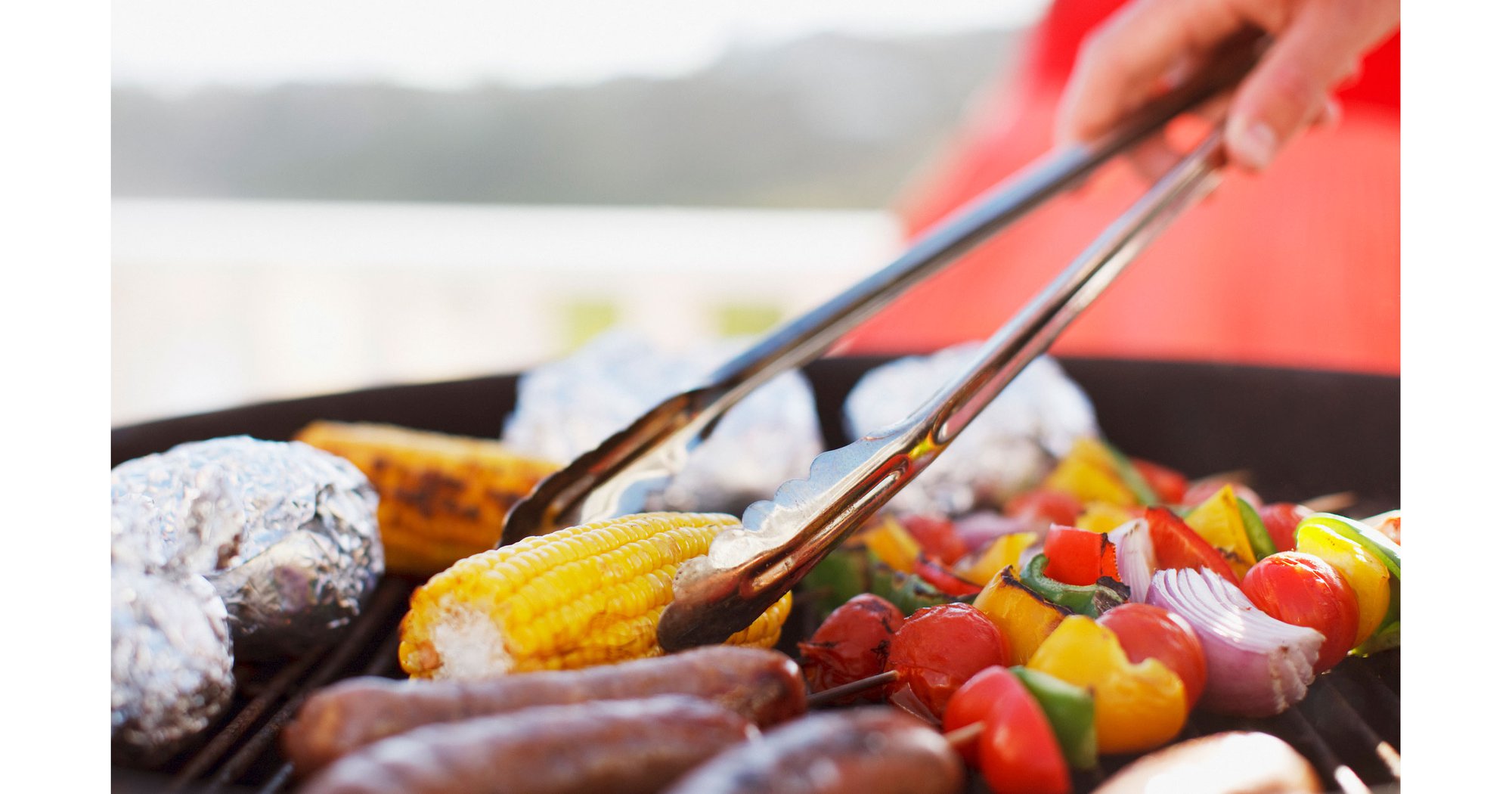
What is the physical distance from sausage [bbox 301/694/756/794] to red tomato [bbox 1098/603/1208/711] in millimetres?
418

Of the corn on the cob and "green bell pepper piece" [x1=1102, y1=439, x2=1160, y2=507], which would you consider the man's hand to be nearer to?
"green bell pepper piece" [x1=1102, y1=439, x2=1160, y2=507]

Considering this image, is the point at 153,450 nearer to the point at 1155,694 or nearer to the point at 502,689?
the point at 502,689

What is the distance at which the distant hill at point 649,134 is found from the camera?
929cm

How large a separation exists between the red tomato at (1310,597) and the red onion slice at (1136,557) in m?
0.11

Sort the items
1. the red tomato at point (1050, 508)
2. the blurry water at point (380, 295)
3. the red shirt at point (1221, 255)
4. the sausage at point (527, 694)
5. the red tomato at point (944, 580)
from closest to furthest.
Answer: the sausage at point (527, 694)
the red tomato at point (944, 580)
the red tomato at point (1050, 508)
the red shirt at point (1221, 255)
the blurry water at point (380, 295)

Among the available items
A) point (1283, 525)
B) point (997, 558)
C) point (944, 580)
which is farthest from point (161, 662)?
point (1283, 525)

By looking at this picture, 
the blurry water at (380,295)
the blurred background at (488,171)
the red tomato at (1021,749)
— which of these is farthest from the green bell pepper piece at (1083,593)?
the blurry water at (380,295)

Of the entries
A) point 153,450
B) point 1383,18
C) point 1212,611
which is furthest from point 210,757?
point 1383,18

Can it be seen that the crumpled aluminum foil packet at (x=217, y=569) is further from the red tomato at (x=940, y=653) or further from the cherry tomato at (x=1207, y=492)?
the cherry tomato at (x=1207, y=492)

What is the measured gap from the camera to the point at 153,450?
1.56m

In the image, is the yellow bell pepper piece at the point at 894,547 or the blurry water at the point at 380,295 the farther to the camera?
the blurry water at the point at 380,295

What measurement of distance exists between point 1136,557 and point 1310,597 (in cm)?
18

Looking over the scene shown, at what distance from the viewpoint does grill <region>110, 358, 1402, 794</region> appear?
3.59ft
